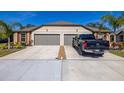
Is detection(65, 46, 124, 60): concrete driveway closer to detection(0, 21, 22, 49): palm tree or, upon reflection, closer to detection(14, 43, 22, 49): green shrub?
detection(14, 43, 22, 49): green shrub

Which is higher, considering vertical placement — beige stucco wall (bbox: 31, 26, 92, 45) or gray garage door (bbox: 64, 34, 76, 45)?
beige stucco wall (bbox: 31, 26, 92, 45)

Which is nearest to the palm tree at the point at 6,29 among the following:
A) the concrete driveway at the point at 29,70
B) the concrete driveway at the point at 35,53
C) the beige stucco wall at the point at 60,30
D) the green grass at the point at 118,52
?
the concrete driveway at the point at 35,53

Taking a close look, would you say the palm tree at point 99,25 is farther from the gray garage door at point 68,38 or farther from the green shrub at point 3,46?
the green shrub at point 3,46

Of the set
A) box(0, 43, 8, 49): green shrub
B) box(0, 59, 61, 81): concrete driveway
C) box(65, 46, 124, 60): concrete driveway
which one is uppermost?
box(0, 43, 8, 49): green shrub

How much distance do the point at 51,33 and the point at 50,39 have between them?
0.93 ft

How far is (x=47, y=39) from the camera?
1027 centimetres

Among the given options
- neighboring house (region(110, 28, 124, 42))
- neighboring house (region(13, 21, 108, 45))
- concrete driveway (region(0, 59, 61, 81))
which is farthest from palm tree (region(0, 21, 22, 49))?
neighboring house (region(110, 28, 124, 42))

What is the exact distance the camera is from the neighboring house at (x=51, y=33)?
32.2ft

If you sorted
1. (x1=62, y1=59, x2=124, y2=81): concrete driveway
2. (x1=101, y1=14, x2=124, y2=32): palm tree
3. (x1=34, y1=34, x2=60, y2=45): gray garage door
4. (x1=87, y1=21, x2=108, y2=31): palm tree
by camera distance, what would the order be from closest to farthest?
1. (x1=62, y1=59, x2=124, y2=81): concrete driveway
2. (x1=101, y1=14, x2=124, y2=32): palm tree
3. (x1=87, y1=21, x2=108, y2=31): palm tree
4. (x1=34, y1=34, x2=60, y2=45): gray garage door

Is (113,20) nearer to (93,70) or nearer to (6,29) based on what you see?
(93,70)

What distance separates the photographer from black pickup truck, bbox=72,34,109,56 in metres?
9.33
